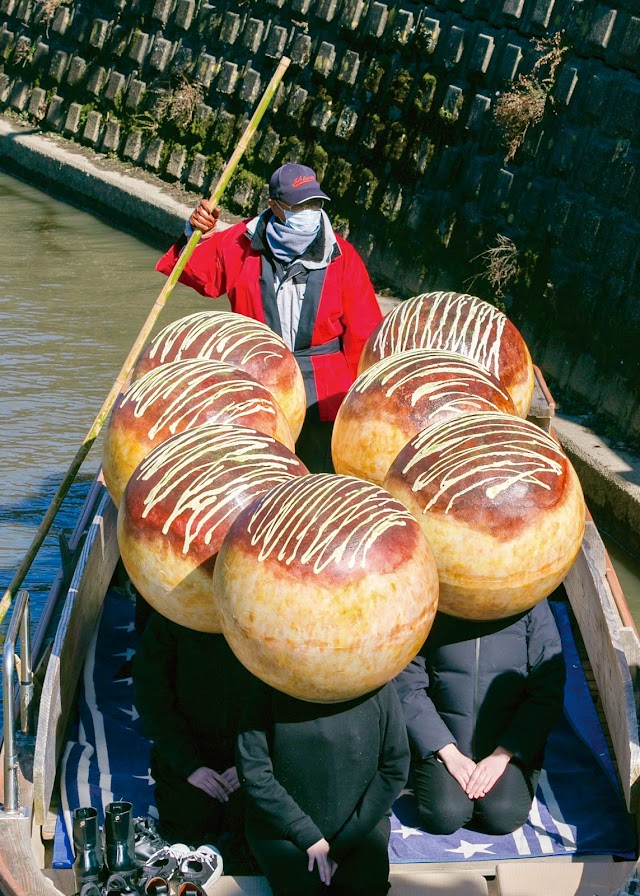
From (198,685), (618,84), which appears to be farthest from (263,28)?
(198,685)

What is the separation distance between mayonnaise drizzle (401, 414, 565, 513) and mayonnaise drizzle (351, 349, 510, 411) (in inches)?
10.7

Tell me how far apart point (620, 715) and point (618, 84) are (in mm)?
5628

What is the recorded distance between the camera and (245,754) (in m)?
3.26

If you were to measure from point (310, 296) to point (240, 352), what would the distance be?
942 millimetres

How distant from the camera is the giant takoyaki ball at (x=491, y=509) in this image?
10.7 feet

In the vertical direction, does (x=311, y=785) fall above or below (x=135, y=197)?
above

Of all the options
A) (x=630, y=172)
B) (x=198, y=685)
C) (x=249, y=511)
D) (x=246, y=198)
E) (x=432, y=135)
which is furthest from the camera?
(x=246, y=198)

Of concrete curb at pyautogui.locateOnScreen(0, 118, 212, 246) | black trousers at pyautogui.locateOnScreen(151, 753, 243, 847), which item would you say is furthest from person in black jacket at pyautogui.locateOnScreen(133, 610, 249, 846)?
concrete curb at pyautogui.locateOnScreen(0, 118, 212, 246)

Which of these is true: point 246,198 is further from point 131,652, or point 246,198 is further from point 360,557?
point 360,557

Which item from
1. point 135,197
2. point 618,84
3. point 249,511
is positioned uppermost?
point 618,84

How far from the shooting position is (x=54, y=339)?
33.1 ft

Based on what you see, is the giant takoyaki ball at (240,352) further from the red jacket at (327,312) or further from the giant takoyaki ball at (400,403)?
the red jacket at (327,312)

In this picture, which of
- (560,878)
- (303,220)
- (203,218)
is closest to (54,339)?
(203,218)

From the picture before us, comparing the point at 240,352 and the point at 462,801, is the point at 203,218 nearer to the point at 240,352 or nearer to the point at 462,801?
the point at 240,352
